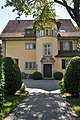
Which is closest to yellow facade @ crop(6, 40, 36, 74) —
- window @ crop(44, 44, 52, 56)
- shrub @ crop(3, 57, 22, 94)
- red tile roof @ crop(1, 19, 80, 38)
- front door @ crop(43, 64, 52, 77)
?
red tile roof @ crop(1, 19, 80, 38)

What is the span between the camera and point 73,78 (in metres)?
17.3

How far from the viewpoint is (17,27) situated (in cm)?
4962

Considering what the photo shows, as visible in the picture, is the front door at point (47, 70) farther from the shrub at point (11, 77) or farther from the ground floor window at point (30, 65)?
the shrub at point (11, 77)

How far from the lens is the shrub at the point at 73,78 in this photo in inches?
677

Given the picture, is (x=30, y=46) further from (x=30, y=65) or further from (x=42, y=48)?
(x=30, y=65)

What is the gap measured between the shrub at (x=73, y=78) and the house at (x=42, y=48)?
25.3 metres

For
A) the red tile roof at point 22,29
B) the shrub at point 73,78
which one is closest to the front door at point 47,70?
the red tile roof at point 22,29

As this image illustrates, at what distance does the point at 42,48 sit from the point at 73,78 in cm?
2651

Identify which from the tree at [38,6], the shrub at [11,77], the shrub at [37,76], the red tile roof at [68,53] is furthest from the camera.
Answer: the red tile roof at [68,53]

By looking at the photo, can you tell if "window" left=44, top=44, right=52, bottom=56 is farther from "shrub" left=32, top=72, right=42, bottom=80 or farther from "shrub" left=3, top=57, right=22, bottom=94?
"shrub" left=3, top=57, right=22, bottom=94

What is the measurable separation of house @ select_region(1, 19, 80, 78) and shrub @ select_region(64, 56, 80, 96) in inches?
998

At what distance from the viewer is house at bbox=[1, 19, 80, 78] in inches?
1709

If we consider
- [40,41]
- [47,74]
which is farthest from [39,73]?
[40,41]

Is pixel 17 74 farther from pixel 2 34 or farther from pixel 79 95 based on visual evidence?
pixel 2 34
